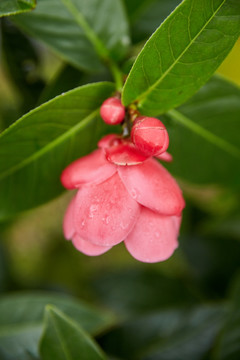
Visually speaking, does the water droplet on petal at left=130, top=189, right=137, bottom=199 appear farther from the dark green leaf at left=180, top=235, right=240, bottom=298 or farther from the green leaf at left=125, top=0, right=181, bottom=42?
the dark green leaf at left=180, top=235, right=240, bottom=298

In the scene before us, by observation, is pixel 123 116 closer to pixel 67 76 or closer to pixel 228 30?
pixel 228 30

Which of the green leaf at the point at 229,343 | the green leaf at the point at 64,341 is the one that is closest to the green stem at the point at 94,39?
the green leaf at the point at 64,341

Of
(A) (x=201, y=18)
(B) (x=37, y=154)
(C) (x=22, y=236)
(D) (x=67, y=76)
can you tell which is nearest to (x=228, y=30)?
(A) (x=201, y=18)

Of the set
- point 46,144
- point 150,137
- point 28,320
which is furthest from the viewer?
point 28,320

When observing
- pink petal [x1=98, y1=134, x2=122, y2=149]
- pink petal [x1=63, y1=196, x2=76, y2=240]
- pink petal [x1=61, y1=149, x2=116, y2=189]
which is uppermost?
pink petal [x1=98, y1=134, x2=122, y2=149]

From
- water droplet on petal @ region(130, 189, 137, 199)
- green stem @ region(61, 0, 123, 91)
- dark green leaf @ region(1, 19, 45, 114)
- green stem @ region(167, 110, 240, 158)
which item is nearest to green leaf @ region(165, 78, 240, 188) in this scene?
green stem @ region(167, 110, 240, 158)

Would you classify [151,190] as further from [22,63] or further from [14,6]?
[22,63]

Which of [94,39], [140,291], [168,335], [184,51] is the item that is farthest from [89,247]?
[140,291]

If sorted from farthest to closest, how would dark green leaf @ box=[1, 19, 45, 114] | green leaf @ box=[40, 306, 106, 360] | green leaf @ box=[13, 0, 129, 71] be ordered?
dark green leaf @ box=[1, 19, 45, 114]
green leaf @ box=[13, 0, 129, 71]
green leaf @ box=[40, 306, 106, 360]
